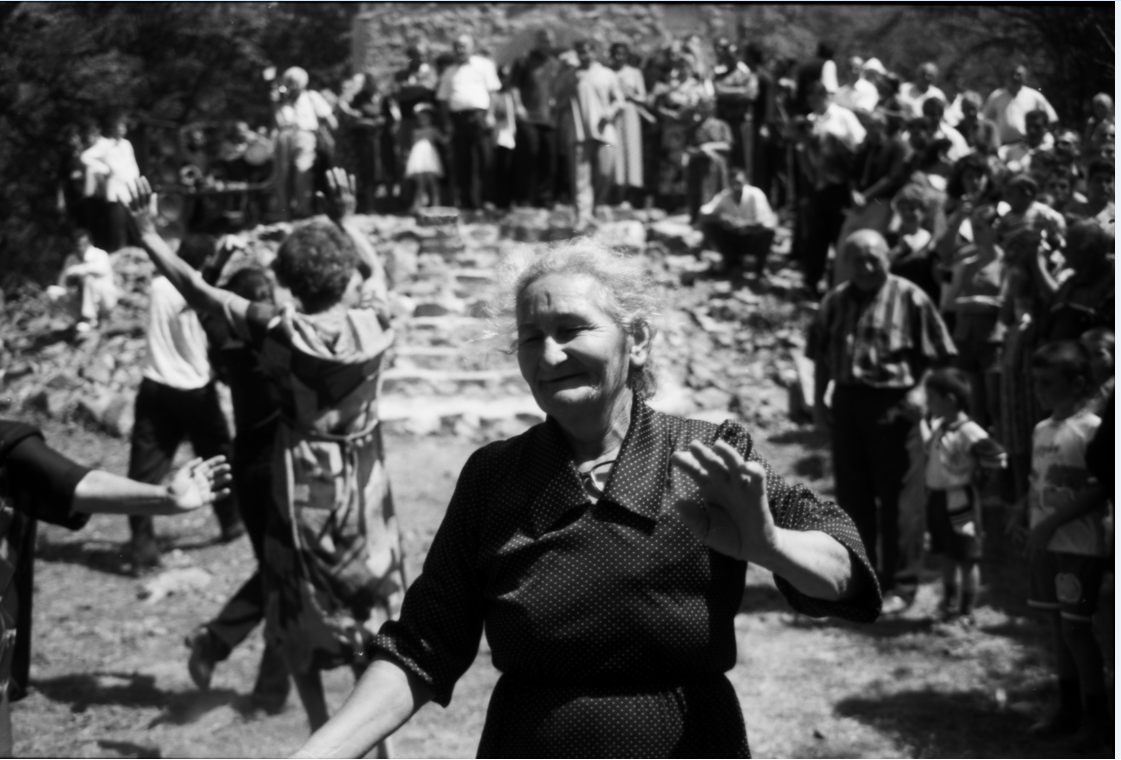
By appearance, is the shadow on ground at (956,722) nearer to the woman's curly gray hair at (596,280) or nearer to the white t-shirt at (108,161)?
the woman's curly gray hair at (596,280)

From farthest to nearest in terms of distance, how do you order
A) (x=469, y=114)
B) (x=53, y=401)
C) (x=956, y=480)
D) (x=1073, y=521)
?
1. (x=469, y=114)
2. (x=53, y=401)
3. (x=956, y=480)
4. (x=1073, y=521)

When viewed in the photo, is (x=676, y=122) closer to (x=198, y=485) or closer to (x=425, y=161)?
(x=425, y=161)

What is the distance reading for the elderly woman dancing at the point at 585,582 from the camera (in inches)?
79.7

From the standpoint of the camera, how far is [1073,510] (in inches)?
172

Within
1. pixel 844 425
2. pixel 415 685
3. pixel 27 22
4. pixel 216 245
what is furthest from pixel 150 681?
pixel 27 22

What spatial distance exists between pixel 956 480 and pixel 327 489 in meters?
2.84

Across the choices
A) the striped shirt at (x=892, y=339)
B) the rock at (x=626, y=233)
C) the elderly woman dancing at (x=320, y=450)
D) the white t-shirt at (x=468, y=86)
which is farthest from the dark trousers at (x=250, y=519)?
the white t-shirt at (x=468, y=86)

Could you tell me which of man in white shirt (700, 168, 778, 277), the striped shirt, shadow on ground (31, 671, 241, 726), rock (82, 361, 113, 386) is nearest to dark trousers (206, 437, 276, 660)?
shadow on ground (31, 671, 241, 726)

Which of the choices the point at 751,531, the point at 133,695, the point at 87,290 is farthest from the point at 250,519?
the point at 87,290

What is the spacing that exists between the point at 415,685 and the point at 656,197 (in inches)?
519

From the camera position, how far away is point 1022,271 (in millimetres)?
6160

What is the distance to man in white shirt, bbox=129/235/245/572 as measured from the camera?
22.3 ft

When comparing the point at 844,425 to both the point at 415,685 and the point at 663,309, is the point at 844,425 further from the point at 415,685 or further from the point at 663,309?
the point at 415,685

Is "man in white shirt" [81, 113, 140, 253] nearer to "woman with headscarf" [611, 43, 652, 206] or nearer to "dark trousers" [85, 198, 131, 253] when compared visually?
"dark trousers" [85, 198, 131, 253]
